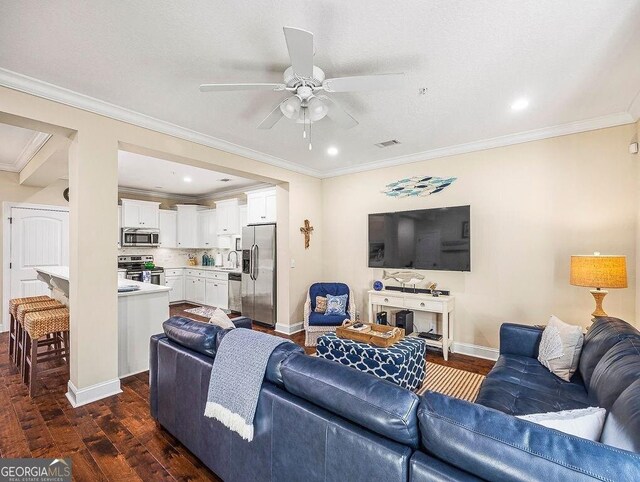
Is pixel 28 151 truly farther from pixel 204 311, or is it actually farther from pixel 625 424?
pixel 625 424

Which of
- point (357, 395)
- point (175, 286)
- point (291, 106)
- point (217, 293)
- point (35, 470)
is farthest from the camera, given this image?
point (175, 286)

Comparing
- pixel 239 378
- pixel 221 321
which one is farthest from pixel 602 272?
pixel 221 321

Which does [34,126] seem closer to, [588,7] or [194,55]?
[194,55]

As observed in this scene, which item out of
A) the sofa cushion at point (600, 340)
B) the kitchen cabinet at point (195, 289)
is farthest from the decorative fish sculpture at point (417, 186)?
the kitchen cabinet at point (195, 289)

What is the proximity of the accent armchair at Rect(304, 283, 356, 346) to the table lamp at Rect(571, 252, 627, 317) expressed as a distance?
258 cm

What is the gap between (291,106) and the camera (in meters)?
2.42

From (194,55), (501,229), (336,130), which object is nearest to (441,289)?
(501,229)

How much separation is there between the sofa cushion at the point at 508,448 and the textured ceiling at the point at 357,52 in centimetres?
202

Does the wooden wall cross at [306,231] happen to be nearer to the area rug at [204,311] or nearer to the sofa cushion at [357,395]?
the area rug at [204,311]

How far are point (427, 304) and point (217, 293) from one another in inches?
180

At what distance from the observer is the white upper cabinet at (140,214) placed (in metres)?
6.59

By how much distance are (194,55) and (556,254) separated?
402 centimetres

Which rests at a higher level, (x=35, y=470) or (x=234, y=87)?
(x=234, y=87)

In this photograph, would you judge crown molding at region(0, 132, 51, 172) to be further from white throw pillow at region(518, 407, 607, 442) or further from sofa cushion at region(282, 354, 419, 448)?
white throw pillow at region(518, 407, 607, 442)
